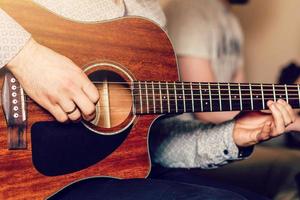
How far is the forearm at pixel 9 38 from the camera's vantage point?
2.57ft

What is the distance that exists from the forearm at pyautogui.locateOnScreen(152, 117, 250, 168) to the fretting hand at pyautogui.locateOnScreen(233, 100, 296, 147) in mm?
20

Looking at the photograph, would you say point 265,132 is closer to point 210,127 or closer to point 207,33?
point 210,127

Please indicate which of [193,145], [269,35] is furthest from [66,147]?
[269,35]

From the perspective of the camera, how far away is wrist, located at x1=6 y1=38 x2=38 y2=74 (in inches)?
31.3

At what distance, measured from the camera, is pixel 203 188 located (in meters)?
0.86

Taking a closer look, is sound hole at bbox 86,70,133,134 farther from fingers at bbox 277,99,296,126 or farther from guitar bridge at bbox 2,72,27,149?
fingers at bbox 277,99,296,126

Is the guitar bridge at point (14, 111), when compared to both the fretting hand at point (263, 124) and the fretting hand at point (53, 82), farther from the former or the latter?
the fretting hand at point (263, 124)

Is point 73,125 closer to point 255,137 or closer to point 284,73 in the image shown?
point 255,137

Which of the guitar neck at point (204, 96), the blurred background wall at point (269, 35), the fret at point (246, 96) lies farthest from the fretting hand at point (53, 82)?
the blurred background wall at point (269, 35)

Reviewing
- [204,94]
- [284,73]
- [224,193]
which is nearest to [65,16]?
[204,94]

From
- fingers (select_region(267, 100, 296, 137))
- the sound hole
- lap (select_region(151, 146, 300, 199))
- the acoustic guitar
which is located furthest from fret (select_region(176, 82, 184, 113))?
lap (select_region(151, 146, 300, 199))

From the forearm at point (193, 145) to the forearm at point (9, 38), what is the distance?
462 mm

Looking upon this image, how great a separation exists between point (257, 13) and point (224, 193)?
1257 millimetres

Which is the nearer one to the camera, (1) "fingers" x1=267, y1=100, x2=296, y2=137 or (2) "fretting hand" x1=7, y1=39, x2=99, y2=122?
(2) "fretting hand" x1=7, y1=39, x2=99, y2=122
